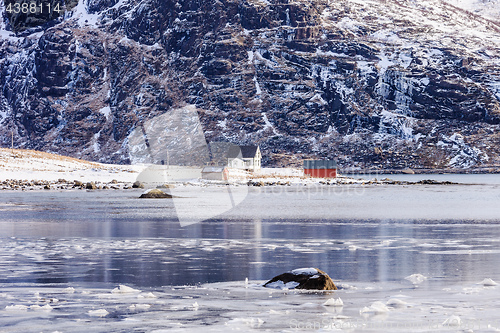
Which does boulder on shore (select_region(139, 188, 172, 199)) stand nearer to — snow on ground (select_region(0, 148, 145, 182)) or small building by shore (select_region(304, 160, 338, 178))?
snow on ground (select_region(0, 148, 145, 182))

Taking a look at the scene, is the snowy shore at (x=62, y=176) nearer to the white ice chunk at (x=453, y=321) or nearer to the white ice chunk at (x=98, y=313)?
the white ice chunk at (x=98, y=313)

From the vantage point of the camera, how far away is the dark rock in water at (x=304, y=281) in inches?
574

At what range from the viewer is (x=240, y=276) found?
54.1ft

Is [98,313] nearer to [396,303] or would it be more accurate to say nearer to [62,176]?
[396,303]

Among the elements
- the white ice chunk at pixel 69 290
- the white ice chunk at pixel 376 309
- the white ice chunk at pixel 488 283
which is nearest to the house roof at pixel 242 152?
the white ice chunk at pixel 488 283

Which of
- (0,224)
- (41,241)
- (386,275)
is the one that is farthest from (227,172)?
(386,275)

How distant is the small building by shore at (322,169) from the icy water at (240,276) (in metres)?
109

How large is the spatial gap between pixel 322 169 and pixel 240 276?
418 ft

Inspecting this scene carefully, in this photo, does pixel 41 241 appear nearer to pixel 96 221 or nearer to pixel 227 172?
pixel 96 221

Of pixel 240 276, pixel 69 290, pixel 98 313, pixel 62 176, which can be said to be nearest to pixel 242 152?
pixel 62 176

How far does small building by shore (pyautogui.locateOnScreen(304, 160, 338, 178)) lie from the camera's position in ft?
465

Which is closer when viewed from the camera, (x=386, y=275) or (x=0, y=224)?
(x=386, y=275)

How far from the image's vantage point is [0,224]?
3147cm

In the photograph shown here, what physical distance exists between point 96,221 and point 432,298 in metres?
24.0
